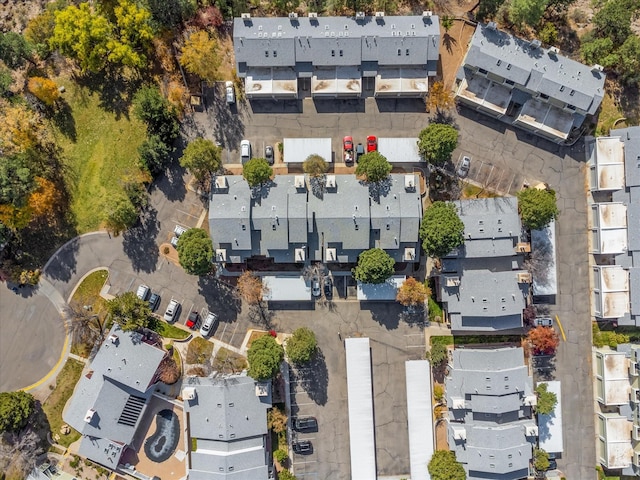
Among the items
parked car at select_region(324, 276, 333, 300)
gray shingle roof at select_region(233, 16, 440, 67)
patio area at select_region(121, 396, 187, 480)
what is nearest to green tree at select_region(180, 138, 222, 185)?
gray shingle roof at select_region(233, 16, 440, 67)

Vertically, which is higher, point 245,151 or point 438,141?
point 245,151

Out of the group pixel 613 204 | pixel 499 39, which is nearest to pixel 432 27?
pixel 499 39

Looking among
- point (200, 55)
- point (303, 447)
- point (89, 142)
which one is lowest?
point (303, 447)

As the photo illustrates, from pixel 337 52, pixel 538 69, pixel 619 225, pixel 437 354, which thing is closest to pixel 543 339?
pixel 437 354

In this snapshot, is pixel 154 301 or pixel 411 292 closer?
pixel 411 292

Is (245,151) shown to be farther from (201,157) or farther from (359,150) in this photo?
(359,150)

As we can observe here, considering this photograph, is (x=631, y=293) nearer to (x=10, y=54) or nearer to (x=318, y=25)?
(x=318, y=25)

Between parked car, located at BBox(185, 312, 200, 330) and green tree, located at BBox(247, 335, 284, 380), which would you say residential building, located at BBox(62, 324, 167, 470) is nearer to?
parked car, located at BBox(185, 312, 200, 330)

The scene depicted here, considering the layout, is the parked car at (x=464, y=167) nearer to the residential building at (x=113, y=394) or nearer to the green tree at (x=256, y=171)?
the green tree at (x=256, y=171)
